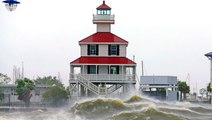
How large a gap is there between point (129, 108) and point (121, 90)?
19.8 meters

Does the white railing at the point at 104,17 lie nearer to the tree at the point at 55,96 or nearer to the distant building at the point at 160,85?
the distant building at the point at 160,85

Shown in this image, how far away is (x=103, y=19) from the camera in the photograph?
62.9 m

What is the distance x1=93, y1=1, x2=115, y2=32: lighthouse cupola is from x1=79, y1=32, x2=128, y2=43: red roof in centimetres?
46

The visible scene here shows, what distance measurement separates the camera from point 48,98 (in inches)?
3024

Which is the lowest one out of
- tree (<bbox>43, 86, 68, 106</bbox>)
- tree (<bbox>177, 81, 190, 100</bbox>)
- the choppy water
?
the choppy water

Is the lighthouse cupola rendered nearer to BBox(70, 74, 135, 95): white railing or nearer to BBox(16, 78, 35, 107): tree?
BBox(70, 74, 135, 95): white railing

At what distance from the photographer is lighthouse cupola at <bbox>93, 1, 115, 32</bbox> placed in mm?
62875

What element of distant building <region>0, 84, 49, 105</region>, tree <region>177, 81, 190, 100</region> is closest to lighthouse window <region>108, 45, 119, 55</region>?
tree <region>177, 81, 190, 100</region>

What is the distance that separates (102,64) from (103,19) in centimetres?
529

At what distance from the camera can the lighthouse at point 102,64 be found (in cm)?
5916

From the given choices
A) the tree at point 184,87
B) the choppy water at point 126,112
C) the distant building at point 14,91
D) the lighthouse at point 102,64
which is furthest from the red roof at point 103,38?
the distant building at point 14,91

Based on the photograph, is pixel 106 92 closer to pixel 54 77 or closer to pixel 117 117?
pixel 117 117

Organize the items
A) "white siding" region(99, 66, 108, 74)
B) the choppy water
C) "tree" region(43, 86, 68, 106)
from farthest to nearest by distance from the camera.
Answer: "tree" region(43, 86, 68, 106) → "white siding" region(99, 66, 108, 74) → the choppy water

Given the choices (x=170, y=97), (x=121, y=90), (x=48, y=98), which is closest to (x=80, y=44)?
(x=121, y=90)
